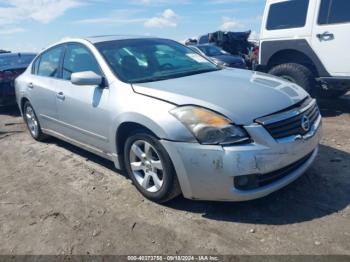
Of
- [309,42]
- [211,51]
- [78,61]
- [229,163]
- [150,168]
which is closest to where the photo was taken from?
[229,163]

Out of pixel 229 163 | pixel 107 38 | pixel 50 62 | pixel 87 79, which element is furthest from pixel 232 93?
pixel 50 62

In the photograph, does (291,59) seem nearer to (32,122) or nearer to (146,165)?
(146,165)

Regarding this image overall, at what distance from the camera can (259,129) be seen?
292cm

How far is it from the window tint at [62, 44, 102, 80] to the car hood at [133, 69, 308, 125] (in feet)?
2.67

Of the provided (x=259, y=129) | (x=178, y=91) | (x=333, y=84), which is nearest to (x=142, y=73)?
(x=178, y=91)

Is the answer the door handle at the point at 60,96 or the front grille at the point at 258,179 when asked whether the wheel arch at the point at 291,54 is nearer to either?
the front grille at the point at 258,179

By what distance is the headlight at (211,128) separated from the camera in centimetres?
292

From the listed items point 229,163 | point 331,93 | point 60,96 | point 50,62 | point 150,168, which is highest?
point 50,62

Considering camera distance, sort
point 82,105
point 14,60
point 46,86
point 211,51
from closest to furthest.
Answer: point 82,105 < point 46,86 < point 14,60 < point 211,51

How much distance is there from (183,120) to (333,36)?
395 centimetres

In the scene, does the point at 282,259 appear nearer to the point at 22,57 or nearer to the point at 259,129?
the point at 259,129

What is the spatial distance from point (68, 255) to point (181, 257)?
2.95 ft

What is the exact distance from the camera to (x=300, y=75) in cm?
621

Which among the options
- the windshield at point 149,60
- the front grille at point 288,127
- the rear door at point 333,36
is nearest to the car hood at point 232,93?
the front grille at point 288,127
